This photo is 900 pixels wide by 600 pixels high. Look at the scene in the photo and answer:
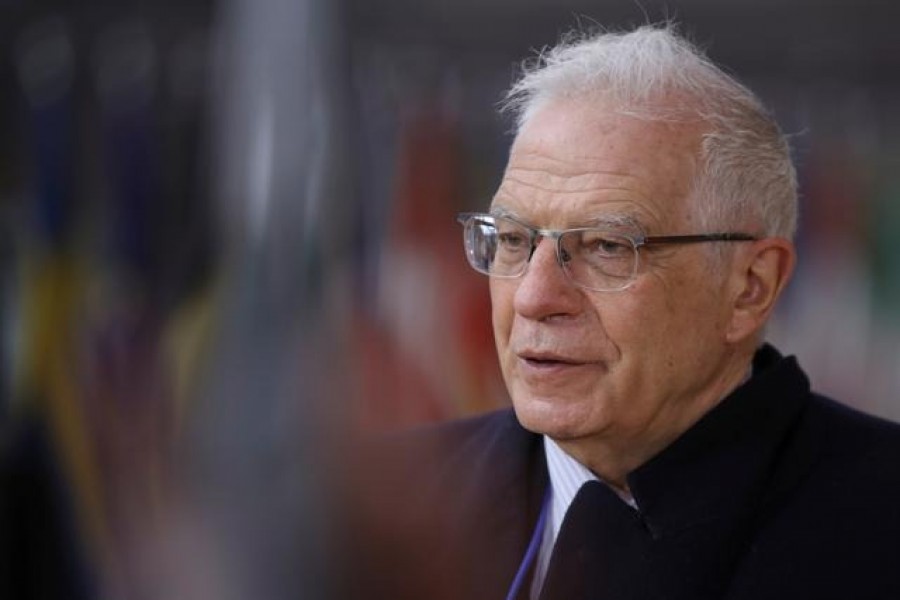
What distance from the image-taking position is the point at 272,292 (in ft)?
6.38

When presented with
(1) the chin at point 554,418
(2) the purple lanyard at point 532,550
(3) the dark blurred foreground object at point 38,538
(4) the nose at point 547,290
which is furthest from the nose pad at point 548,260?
(3) the dark blurred foreground object at point 38,538

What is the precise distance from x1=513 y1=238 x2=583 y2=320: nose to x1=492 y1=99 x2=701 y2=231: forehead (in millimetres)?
47

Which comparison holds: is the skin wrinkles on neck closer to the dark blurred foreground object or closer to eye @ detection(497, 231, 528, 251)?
eye @ detection(497, 231, 528, 251)

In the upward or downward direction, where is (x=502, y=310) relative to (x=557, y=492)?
upward

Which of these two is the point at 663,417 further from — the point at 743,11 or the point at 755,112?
the point at 743,11

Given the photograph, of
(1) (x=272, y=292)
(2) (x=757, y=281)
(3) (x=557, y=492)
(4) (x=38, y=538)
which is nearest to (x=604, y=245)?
(2) (x=757, y=281)

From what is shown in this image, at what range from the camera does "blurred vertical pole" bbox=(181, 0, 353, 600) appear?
6.06ft

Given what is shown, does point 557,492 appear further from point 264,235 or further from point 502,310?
point 264,235

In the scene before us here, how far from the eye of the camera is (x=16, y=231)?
216 centimetres

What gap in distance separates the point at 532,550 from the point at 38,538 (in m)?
1.22

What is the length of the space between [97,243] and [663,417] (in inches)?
56.1

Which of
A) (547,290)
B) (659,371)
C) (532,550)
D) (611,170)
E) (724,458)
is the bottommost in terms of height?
(532,550)

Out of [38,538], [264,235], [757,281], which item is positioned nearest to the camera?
[757,281]

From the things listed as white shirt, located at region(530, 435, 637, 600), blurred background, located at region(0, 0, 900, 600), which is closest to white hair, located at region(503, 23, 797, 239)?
white shirt, located at region(530, 435, 637, 600)
